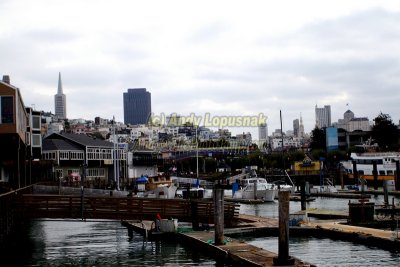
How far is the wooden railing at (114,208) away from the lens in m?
36.5

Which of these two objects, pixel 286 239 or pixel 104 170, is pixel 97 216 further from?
pixel 104 170

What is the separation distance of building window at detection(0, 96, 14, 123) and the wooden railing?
400 inches

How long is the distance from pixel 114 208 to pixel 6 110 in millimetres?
13571

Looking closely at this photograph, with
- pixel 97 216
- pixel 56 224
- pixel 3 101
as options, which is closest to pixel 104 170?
pixel 56 224

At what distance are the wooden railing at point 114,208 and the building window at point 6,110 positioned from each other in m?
10.2

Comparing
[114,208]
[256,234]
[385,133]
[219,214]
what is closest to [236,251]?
[219,214]

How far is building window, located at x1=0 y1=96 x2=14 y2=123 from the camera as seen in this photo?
149 feet

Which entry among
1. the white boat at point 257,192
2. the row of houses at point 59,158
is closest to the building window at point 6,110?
the row of houses at point 59,158

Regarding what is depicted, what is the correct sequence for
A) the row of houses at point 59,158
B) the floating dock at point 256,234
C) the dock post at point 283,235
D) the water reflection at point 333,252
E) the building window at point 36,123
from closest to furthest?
1. the dock post at point 283,235
2. the floating dock at point 256,234
3. the water reflection at point 333,252
4. the row of houses at point 59,158
5. the building window at point 36,123

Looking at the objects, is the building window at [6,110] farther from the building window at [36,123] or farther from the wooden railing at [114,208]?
the building window at [36,123]

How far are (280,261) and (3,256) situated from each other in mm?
17018

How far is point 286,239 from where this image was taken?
23.4 m

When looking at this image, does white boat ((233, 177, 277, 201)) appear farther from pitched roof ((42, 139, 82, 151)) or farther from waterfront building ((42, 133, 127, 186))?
pitched roof ((42, 139, 82, 151))

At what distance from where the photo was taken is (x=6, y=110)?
45.5 meters
